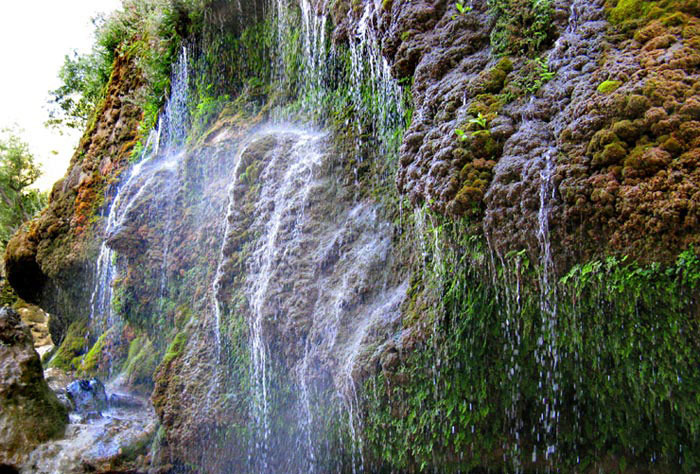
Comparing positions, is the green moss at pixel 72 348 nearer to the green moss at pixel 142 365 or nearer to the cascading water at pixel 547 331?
the green moss at pixel 142 365

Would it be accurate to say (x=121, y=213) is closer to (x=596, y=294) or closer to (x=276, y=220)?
(x=276, y=220)

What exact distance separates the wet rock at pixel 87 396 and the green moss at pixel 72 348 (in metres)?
3.88

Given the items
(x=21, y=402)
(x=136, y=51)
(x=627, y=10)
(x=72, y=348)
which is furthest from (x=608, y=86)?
(x=136, y=51)

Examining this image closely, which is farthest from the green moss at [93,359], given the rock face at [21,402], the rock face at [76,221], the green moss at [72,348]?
the rock face at [21,402]

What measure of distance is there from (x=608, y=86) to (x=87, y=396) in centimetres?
901

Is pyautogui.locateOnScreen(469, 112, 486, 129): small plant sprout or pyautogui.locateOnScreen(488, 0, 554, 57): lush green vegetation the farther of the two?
pyautogui.locateOnScreen(488, 0, 554, 57): lush green vegetation

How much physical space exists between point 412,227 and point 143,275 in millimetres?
5882

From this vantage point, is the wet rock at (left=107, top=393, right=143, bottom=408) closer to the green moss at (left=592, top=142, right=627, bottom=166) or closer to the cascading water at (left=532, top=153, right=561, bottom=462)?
the cascading water at (left=532, top=153, right=561, bottom=462)

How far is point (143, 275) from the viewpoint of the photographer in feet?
31.1

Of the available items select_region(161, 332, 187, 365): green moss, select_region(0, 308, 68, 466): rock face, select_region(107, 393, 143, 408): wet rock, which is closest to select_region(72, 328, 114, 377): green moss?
select_region(107, 393, 143, 408): wet rock

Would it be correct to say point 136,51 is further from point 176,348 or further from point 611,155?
point 611,155

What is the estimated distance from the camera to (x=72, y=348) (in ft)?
42.6

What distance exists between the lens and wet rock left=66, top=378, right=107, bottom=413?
8.73 meters

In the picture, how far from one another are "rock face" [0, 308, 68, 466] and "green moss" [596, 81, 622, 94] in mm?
8236
